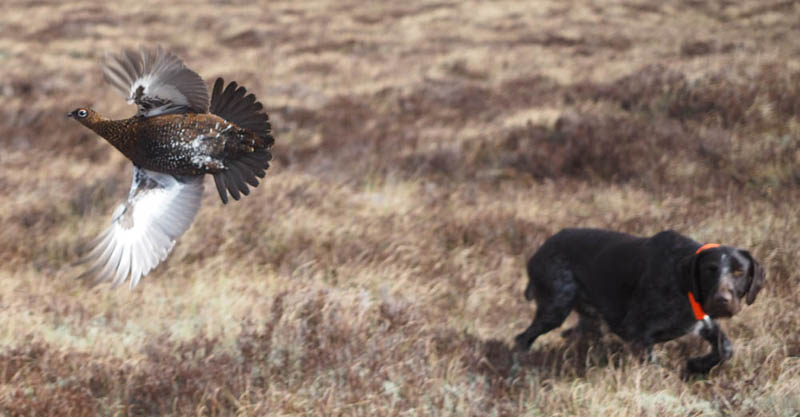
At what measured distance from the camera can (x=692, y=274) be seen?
3.46 metres

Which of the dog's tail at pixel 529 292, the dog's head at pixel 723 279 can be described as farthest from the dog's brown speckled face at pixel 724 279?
the dog's tail at pixel 529 292

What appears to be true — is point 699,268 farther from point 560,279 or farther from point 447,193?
point 447,193

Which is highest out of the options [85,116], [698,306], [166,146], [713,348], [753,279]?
[85,116]

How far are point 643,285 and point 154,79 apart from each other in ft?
8.75

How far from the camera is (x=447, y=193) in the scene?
24.2ft

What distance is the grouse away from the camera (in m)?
2.40

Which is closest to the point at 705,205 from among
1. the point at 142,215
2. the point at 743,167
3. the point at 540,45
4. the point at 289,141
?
the point at 743,167

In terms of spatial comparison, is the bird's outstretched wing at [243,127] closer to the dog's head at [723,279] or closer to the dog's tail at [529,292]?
the dog's head at [723,279]

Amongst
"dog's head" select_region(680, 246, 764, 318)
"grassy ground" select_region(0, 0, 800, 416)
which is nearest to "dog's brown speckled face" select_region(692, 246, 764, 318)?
"dog's head" select_region(680, 246, 764, 318)

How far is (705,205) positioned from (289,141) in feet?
20.0

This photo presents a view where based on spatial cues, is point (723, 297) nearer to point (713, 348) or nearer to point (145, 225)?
point (713, 348)

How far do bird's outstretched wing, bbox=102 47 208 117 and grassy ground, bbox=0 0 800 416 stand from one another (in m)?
1.37

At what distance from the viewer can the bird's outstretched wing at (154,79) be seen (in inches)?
98.8

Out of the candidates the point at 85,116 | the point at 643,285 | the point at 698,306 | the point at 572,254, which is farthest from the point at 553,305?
the point at 85,116
